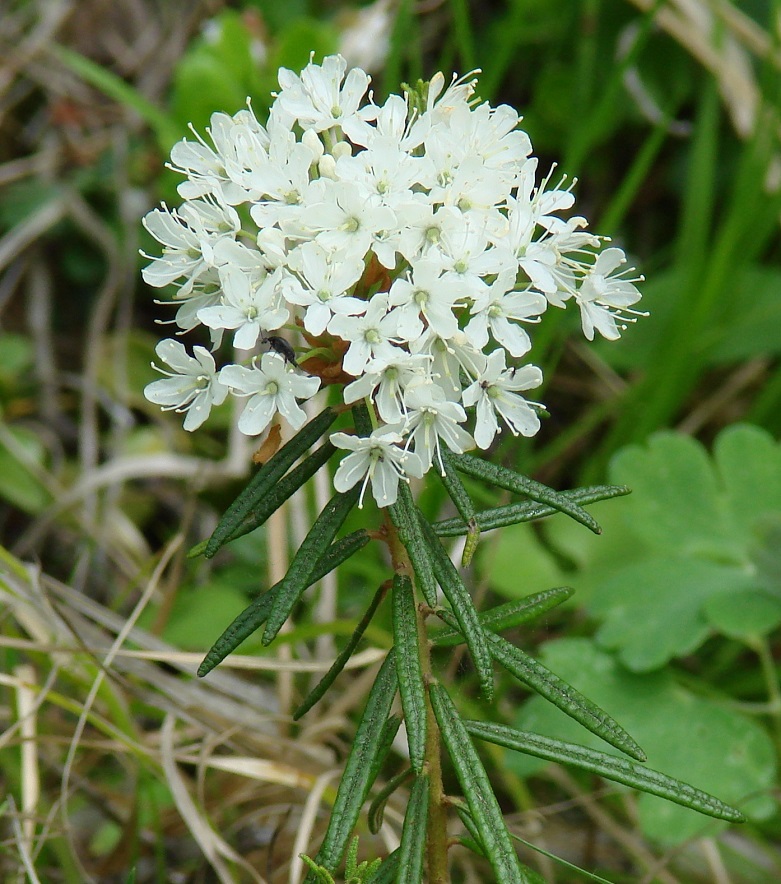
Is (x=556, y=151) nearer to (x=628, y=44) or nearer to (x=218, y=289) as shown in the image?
(x=628, y=44)

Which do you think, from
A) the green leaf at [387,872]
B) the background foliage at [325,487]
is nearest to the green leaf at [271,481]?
the green leaf at [387,872]

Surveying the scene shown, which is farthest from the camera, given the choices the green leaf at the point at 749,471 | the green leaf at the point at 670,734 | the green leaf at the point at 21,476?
the green leaf at the point at 21,476

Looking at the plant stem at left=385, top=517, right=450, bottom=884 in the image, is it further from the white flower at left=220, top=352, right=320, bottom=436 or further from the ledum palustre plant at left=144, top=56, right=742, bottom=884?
the white flower at left=220, top=352, right=320, bottom=436

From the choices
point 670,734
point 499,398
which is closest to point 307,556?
point 499,398

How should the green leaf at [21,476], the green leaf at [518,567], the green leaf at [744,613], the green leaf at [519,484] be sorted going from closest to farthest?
the green leaf at [519,484] < the green leaf at [744,613] < the green leaf at [518,567] < the green leaf at [21,476]

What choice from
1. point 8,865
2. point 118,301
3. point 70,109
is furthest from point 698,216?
point 8,865

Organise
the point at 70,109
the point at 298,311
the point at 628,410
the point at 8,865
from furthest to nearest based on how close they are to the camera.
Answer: the point at 70,109, the point at 628,410, the point at 8,865, the point at 298,311

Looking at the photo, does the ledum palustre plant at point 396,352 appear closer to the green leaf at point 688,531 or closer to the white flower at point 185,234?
the white flower at point 185,234
